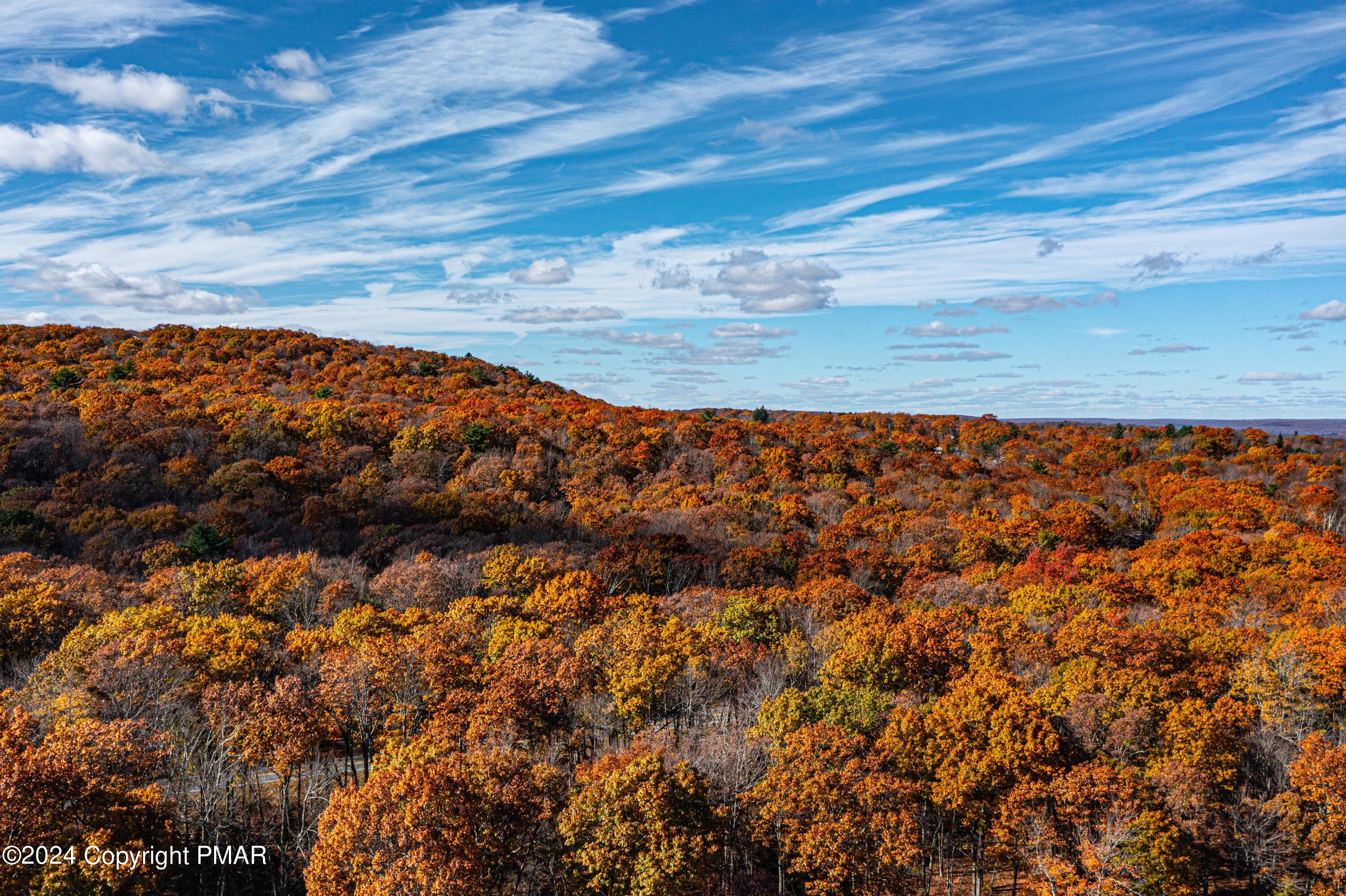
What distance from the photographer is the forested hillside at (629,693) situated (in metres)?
21.5

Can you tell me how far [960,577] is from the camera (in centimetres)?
5788

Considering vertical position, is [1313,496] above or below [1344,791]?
above

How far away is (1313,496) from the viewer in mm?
84625

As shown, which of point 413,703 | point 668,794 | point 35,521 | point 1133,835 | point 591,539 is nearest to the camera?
point 668,794

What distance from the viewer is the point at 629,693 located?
103 ft

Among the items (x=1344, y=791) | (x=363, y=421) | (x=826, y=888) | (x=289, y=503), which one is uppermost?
(x=363, y=421)

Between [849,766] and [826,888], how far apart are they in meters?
3.69

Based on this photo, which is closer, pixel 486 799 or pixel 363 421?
pixel 486 799

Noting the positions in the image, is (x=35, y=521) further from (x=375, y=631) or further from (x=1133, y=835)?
(x=1133, y=835)

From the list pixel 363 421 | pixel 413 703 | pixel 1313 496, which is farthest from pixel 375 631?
pixel 1313 496

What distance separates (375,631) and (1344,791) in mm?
37506

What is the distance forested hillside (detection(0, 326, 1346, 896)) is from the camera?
70.5 ft

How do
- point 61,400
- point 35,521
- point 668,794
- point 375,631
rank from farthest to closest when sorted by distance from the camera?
point 61,400
point 35,521
point 375,631
point 668,794

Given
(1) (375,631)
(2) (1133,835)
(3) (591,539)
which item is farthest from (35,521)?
(2) (1133,835)
